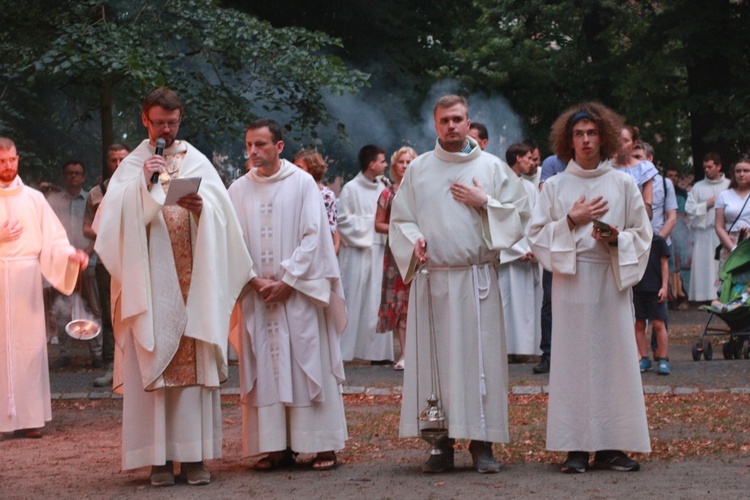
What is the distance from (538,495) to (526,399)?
166 inches

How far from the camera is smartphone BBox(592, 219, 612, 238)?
8148 mm

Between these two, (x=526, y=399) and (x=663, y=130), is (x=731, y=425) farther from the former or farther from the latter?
(x=663, y=130)

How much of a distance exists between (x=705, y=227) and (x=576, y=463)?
12427mm

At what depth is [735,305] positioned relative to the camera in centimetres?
1348

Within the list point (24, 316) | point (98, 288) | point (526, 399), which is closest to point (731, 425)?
point (526, 399)

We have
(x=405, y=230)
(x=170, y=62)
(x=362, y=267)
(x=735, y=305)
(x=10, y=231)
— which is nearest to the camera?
(x=405, y=230)

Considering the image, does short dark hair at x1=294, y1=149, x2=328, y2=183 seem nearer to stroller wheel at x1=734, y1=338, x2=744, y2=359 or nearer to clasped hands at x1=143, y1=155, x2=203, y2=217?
stroller wheel at x1=734, y1=338, x2=744, y2=359

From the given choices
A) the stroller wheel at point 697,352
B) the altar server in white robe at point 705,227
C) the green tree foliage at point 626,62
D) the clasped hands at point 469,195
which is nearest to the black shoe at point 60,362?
the stroller wheel at point 697,352

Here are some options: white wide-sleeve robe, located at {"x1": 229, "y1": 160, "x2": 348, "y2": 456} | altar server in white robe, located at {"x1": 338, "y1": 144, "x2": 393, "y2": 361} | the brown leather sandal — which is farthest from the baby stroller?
the brown leather sandal

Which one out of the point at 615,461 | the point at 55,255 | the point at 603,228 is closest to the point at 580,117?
the point at 603,228

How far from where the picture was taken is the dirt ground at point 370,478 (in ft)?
25.5

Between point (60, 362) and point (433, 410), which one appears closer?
point (433, 410)

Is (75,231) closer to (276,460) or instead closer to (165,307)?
(276,460)

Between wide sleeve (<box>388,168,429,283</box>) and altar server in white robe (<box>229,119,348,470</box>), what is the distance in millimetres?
478
